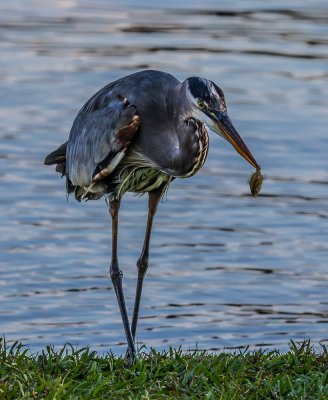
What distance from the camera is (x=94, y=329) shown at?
9.39 meters

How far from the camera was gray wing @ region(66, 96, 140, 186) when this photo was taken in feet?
24.8

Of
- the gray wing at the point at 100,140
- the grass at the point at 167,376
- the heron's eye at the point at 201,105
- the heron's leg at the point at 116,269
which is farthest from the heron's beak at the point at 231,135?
the heron's leg at the point at 116,269

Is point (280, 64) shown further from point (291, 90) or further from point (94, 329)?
point (94, 329)

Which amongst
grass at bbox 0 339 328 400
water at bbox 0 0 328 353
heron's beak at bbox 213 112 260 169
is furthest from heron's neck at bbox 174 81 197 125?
water at bbox 0 0 328 353

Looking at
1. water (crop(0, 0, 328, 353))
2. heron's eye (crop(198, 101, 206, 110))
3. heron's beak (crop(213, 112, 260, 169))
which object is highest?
heron's eye (crop(198, 101, 206, 110))

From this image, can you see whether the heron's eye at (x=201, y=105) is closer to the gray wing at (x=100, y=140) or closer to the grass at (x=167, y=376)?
the gray wing at (x=100, y=140)

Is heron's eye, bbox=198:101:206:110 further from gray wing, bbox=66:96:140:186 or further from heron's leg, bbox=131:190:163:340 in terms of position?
heron's leg, bbox=131:190:163:340

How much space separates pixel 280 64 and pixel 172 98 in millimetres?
9178

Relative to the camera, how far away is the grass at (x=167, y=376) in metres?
6.39

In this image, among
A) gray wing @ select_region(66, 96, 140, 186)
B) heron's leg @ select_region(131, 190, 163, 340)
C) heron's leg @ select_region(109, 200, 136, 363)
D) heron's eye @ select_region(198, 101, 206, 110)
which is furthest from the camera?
heron's leg @ select_region(131, 190, 163, 340)

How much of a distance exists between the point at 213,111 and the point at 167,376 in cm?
135

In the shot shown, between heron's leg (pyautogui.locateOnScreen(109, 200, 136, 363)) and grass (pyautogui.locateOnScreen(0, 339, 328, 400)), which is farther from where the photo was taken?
heron's leg (pyautogui.locateOnScreen(109, 200, 136, 363))

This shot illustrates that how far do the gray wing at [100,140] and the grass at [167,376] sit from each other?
3.77ft

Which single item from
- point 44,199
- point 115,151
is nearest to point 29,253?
point 44,199
